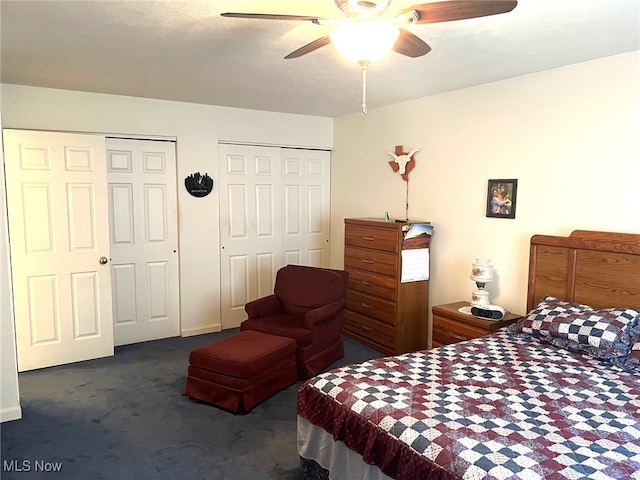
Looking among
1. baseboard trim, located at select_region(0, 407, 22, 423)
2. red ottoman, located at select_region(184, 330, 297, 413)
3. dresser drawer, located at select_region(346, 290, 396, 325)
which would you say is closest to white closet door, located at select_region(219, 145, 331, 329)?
dresser drawer, located at select_region(346, 290, 396, 325)

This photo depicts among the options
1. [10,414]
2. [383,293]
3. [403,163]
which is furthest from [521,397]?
[10,414]

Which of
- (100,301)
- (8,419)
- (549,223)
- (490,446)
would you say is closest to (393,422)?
(490,446)

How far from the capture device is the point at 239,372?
10.3 ft

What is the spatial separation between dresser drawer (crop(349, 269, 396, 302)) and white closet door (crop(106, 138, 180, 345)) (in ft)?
6.18

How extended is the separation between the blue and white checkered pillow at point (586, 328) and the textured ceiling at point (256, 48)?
162 centimetres

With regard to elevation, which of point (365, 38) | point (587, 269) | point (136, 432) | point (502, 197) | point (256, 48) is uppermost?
point (256, 48)

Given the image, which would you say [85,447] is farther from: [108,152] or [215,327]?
[108,152]

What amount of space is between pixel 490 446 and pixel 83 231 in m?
3.74

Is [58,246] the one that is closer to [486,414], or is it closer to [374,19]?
[374,19]

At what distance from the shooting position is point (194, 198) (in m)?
4.72

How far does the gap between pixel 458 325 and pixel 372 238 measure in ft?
4.04

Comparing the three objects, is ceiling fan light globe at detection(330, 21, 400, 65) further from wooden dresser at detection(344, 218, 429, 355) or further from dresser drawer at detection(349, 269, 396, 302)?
dresser drawer at detection(349, 269, 396, 302)

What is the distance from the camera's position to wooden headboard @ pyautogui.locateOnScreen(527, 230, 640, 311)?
2.82m

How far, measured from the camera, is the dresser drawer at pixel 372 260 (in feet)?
13.6
